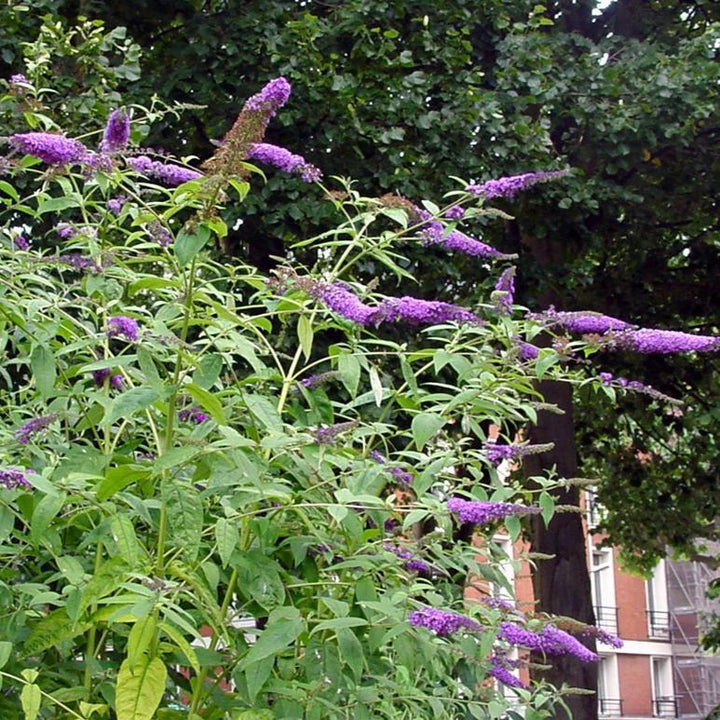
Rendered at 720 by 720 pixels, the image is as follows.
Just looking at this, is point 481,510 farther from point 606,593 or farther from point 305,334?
point 606,593

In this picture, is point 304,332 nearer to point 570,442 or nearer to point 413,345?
point 413,345

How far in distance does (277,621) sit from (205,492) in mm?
270

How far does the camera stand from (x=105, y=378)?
246cm

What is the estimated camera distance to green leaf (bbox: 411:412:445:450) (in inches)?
93.6

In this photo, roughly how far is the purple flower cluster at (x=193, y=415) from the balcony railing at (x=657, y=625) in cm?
3271

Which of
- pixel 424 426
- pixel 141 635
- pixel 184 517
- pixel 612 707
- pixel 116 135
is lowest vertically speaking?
pixel 141 635

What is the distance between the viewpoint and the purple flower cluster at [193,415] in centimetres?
274

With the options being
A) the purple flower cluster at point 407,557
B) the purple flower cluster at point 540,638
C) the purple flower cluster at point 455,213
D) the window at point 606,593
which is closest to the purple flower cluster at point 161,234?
the purple flower cluster at point 455,213

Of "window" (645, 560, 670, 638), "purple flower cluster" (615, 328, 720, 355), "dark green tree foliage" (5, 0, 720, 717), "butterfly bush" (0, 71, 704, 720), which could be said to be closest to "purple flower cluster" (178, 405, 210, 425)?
"butterfly bush" (0, 71, 704, 720)

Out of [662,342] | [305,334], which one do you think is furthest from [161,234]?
[662,342]

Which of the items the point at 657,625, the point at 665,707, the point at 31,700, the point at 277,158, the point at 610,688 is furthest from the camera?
the point at 657,625

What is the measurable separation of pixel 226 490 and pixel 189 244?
1.69 feet

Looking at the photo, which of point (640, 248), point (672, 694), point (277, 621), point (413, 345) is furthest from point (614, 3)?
point (672, 694)

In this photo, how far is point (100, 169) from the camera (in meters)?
2.50
